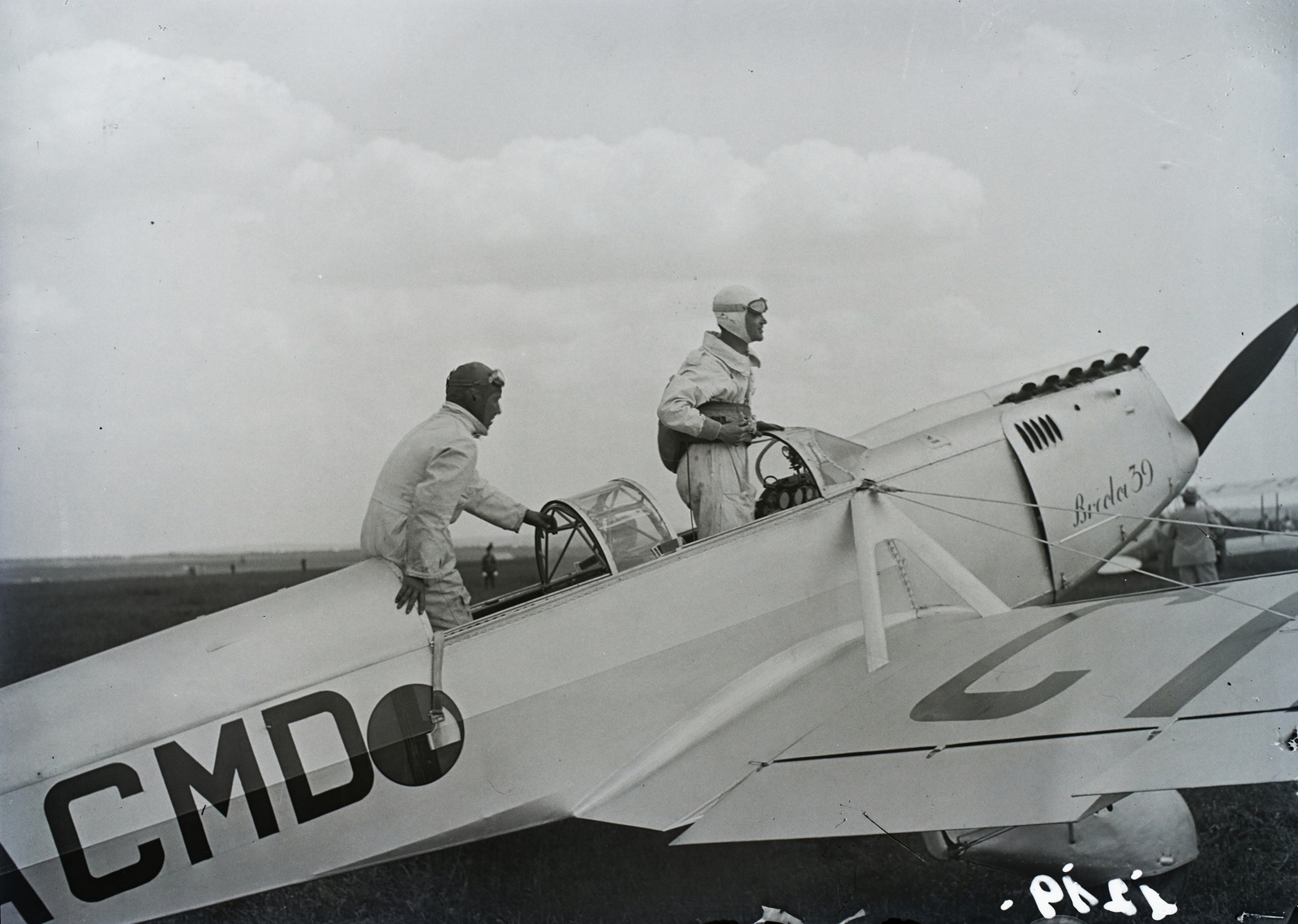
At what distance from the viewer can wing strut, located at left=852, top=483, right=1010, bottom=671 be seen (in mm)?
3602

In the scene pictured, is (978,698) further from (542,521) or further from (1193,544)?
(1193,544)

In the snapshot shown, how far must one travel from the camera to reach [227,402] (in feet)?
14.1

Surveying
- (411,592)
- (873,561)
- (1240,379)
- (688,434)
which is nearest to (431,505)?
(411,592)

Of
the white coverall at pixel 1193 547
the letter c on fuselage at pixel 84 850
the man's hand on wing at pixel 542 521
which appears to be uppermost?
the man's hand on wing at pixel 542 521

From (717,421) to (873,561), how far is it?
2.85ft

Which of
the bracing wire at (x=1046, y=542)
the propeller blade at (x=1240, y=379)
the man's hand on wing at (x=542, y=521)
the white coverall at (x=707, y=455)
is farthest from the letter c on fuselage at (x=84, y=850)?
the propeller blade at (x=1240, y=379)

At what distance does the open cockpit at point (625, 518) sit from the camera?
358 cm

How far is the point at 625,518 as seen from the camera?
3646 mm

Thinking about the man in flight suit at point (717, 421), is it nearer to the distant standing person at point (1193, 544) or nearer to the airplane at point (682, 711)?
the airplane at point (682, 711)

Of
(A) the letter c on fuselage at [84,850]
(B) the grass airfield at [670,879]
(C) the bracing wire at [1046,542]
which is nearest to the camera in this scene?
(A) the letter c on fuselage at [84,850]

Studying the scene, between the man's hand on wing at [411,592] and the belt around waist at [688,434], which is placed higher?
the belt around waist at [688,434]

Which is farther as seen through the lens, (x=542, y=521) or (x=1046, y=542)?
(x=1046, y=542)

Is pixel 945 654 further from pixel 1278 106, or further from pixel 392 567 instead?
pixel 1278 106

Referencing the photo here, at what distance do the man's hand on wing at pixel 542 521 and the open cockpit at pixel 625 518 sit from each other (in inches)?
0.7
